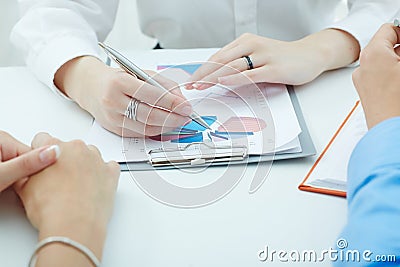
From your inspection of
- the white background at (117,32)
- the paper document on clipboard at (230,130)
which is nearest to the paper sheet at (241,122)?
the paper document on clipboard at (230,130)

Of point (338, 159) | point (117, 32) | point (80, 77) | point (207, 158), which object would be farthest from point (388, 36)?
point (117, 32)

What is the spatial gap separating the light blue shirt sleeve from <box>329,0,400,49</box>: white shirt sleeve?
0.36 metres

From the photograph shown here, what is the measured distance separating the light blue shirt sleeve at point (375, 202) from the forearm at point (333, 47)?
29 cm

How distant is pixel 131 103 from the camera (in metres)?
0.77

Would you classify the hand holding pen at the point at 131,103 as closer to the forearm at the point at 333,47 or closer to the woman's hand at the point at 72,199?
the woman's hand at the point at 72,199

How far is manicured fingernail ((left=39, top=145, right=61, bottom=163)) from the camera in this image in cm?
66

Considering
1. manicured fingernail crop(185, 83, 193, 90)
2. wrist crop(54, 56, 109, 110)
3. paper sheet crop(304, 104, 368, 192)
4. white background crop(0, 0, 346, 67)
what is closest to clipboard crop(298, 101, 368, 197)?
paper sheet crop(304, 104, 368, 192)

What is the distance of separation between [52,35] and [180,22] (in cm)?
28

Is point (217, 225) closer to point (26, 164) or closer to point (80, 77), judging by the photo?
point (26, 164)

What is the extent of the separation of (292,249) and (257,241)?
4 cm

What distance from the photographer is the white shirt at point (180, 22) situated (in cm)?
93

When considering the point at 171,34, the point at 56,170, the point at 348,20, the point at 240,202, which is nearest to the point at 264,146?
the point at 240,202

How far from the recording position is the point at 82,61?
2.90ft

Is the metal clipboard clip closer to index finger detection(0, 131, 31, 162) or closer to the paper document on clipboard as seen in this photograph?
the paper document on clipboard
